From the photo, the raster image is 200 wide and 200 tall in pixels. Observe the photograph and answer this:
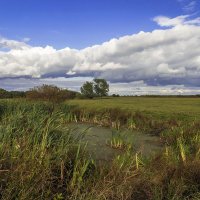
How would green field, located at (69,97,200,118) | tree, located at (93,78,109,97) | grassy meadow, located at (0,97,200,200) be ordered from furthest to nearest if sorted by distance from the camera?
tree, located at (93,78,109,97) → green field, located at (69,97,200,118) → grassy meadow, located at (0,97,200,200)

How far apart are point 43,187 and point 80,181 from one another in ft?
2.52

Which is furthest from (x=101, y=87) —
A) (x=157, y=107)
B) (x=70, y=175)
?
(x=70, y=175)

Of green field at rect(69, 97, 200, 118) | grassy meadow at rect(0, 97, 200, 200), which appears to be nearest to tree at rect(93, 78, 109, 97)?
green field at rect(69, 97, 200, 118)

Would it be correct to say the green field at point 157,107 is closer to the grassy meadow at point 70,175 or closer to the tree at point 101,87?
the grassy meadow at point 70,175

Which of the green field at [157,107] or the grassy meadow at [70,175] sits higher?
the grassy meadow at [70,175]

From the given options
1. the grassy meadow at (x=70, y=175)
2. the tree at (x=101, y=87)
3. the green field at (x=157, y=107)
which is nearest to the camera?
the grassy meadow at (x=70, y=175)

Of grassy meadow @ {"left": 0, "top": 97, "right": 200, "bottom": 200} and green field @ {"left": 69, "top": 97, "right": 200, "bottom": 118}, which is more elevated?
grassy meadow @ {"left": 0, "top": 97, "right": 200, "bottom": 200}

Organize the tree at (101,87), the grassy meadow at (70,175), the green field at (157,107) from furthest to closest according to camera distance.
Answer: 1. the tree at (101,87)
2. the green field at (157,107)
3. the grassy meadow at (70,175)

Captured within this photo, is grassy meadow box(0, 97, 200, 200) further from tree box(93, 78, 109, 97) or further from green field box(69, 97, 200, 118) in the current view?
tree box(93, 78, 109, 97)

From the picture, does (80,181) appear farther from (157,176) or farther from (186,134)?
(186,134)

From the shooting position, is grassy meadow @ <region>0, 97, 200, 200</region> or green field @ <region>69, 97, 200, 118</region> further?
green field @ <region>69, 97, 200, 118</region>

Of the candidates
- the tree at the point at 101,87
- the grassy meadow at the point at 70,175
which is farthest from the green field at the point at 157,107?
the tree at the point at 101,87

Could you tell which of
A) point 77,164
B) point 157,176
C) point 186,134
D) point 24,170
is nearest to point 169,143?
point 186,134

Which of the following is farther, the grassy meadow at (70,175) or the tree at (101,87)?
the tree at (101,87)
